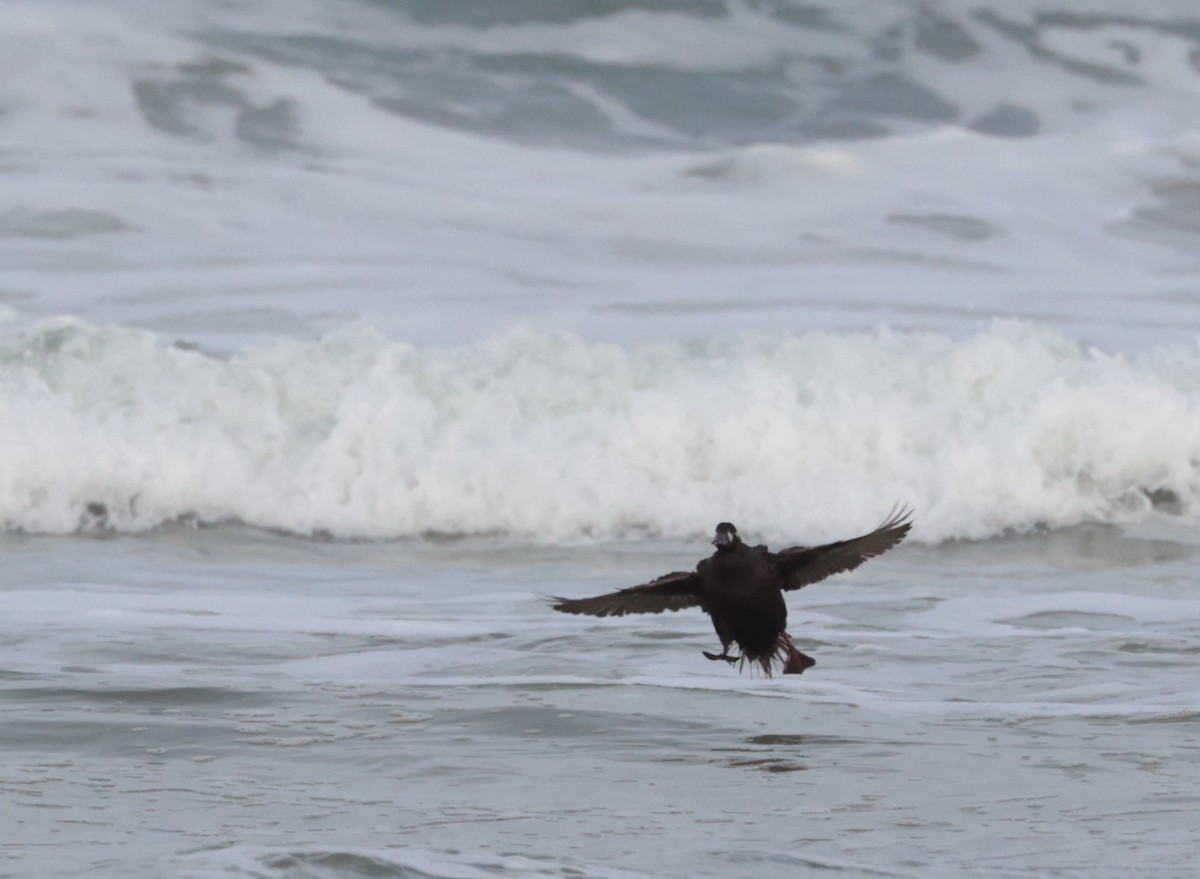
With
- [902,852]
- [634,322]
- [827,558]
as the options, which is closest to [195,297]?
[634,322]

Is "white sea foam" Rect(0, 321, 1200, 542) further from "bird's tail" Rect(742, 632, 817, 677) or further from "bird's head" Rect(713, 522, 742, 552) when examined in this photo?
"bird's head" Rect(713, 522, 742, 552)

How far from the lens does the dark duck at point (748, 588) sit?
25.1 feet

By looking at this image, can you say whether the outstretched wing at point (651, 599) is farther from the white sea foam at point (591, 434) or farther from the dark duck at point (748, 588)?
the white sea foam at point (591, 434)

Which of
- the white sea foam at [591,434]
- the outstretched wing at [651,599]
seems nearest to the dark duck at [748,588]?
the outstretched wing at [651,599]

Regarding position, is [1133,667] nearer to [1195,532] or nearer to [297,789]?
[297,789]

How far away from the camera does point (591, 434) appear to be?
14.6 metres

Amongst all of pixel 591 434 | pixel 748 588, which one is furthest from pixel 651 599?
pixel 591 434

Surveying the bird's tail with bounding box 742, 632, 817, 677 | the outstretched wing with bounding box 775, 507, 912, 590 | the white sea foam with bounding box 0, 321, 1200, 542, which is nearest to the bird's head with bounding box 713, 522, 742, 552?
the outstretched wing with bounding box 775, 507, 912, 590

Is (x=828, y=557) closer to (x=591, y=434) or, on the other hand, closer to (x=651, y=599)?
(x=651, y=599)

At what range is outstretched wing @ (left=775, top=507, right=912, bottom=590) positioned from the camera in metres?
7.60

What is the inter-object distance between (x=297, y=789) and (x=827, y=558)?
251 centimetres

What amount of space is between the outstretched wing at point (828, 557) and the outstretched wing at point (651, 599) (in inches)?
14.0

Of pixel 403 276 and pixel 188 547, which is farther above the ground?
pixel 403 276

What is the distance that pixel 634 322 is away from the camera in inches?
739
